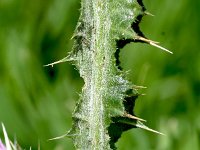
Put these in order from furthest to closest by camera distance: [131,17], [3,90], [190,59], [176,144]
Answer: [3,90], [190,59], [176,144], [131,17]

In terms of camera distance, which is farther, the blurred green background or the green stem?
the blurred green background

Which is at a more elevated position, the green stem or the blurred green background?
the blurred green background

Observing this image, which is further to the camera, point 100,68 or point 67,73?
point 67,73

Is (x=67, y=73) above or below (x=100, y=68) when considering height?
above

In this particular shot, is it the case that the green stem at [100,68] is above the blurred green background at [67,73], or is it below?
below

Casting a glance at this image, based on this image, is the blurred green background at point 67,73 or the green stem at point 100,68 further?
the blurred green background at point 67,73

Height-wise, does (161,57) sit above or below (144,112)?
above

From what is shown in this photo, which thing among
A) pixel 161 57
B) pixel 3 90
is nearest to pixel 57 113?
pixel 3 90

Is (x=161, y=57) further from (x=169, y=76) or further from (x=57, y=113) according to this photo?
(x=57, y=113)
